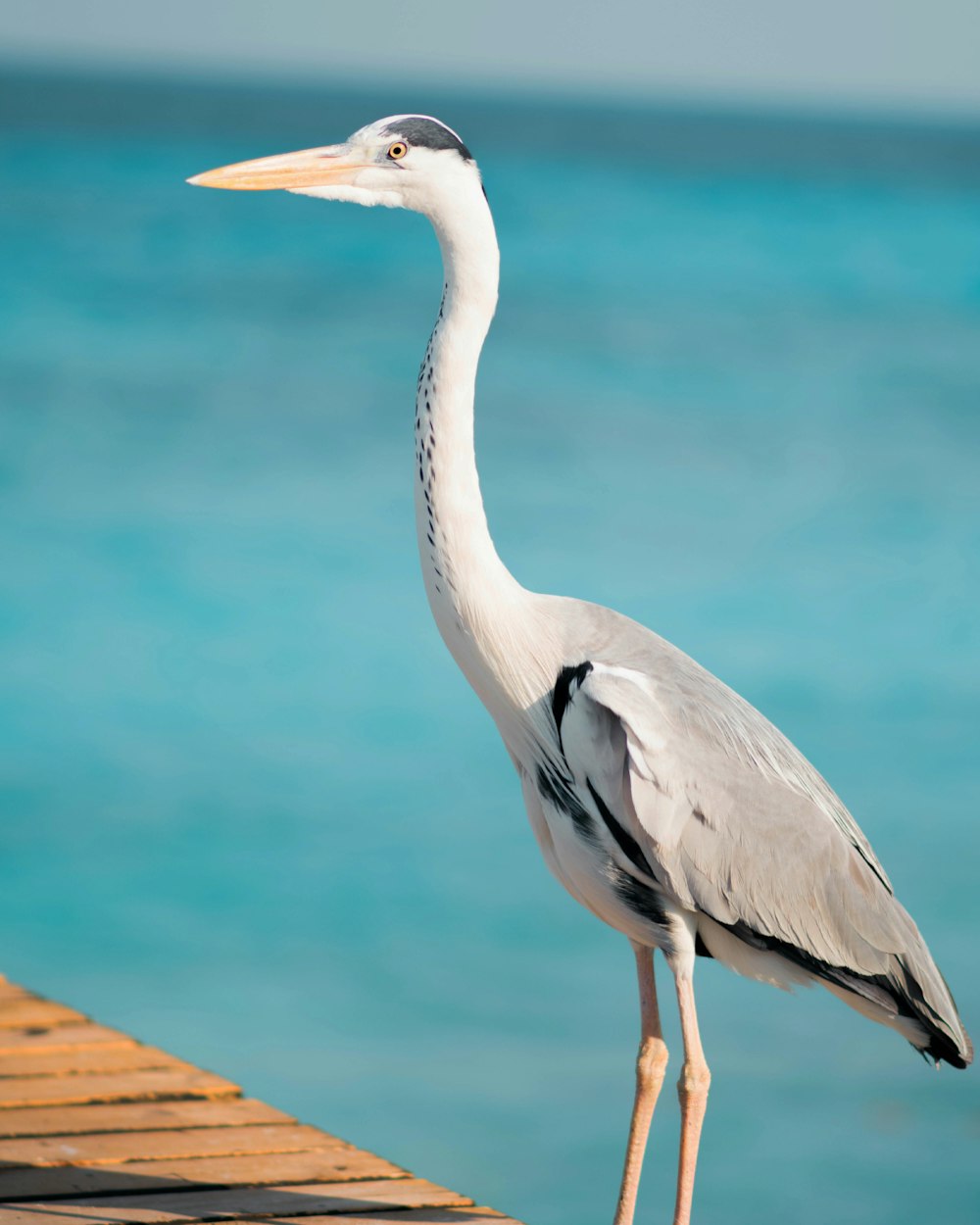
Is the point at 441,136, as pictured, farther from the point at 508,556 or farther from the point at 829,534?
the point at 829,534

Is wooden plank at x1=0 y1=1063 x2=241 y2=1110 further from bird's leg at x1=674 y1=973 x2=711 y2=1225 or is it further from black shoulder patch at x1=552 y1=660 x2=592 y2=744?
black shoulder patch at x1=552 y1=660 x2=592 y2=744

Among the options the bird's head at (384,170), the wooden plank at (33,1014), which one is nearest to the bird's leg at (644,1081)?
the bird's head at (384,170)

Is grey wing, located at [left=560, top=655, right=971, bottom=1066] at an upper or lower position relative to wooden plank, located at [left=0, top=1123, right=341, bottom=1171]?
upper

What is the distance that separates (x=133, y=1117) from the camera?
3.20 meters

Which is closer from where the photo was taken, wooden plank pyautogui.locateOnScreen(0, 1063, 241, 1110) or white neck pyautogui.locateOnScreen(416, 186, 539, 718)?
white neck pyautogui.locateOnScreen(416, 186, 539, 718)

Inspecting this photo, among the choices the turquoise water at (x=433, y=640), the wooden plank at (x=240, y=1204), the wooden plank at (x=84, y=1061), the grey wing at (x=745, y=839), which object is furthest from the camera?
the turquoise water at (x=433, y=640)

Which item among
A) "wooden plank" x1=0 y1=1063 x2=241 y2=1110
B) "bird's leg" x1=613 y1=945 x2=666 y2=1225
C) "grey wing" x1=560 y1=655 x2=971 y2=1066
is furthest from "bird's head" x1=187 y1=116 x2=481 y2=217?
"wooden plank" x1=0 y1=1063 x2=241 y2=1110

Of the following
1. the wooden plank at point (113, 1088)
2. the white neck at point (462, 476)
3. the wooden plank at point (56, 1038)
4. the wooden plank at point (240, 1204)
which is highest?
the white neck at point (462, 476)

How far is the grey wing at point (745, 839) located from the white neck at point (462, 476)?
151 mm

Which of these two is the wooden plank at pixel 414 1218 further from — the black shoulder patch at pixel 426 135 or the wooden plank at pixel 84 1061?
the black shoulder patch at pixel 426 135

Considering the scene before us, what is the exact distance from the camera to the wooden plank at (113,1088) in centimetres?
328

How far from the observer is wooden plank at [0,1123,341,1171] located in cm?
296

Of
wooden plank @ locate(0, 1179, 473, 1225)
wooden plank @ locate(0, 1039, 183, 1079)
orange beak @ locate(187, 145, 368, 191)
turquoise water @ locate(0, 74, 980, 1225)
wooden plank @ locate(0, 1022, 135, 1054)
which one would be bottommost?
wooden plank @ locate(0, 1179, 473, 1225)

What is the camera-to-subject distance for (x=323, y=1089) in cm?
585
